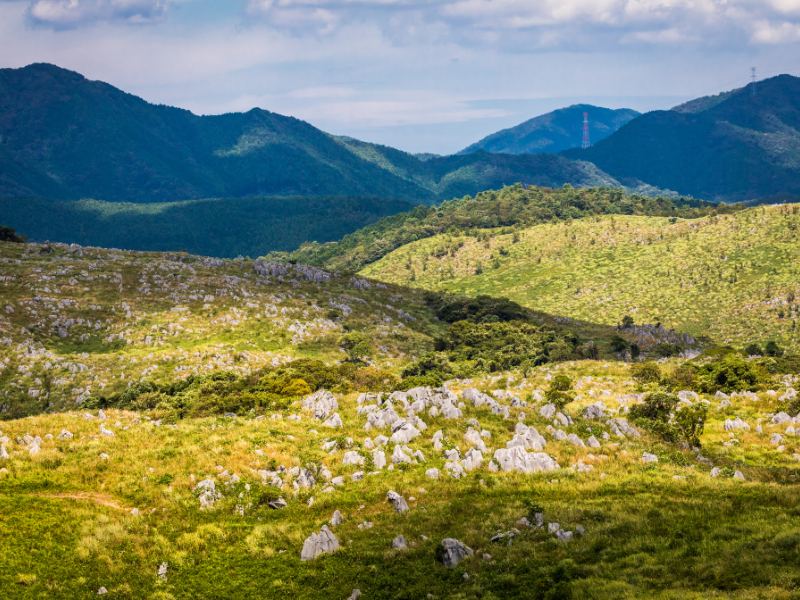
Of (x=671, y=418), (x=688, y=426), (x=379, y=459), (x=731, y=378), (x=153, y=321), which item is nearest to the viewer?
(x=379, y=459)

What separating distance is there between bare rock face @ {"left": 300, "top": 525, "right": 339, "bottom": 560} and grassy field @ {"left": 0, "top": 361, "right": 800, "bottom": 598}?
16.0 inches

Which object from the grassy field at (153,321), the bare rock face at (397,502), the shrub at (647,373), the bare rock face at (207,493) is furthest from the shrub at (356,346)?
the bare rock face at (397,502)

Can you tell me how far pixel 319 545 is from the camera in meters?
29.5

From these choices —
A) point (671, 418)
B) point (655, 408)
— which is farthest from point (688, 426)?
point (655, 408)

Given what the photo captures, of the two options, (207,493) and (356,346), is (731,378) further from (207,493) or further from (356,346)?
(356,346)

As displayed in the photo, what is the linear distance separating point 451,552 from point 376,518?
216 inches

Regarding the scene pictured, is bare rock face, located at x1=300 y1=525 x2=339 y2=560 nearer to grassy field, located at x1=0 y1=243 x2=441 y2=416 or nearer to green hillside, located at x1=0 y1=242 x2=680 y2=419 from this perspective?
green hillside, located at x1=0 y1=242 x2=680 y2=419

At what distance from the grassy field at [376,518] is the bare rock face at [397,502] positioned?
434mm


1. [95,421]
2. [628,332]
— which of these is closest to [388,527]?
[95,421]

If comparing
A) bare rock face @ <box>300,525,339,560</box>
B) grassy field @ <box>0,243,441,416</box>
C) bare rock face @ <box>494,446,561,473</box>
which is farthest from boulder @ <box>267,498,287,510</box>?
grassy field @ <box>0,243,441,416</box>

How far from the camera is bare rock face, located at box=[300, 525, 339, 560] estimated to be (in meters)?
29.2

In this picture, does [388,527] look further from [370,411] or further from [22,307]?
[22,307]

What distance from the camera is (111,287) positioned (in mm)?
128250

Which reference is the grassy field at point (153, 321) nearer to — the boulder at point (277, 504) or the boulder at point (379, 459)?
the boulder at point (379, 459)
